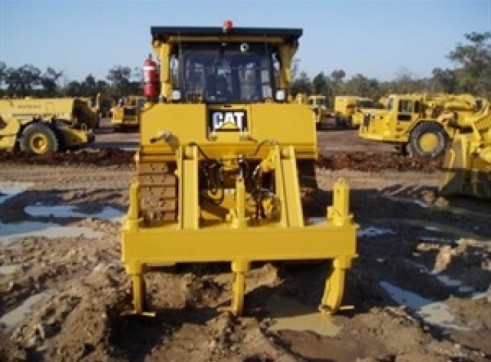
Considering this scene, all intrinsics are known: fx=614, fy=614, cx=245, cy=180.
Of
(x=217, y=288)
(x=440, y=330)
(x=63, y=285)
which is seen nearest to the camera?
(x=440, y=330)

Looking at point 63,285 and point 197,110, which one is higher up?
point 197,110

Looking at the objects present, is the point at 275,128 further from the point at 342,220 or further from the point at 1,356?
the point at 1,356

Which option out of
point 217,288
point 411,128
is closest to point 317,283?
point 217,288

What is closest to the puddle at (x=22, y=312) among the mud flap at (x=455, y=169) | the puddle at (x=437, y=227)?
the puddle at (x=437, y=227)

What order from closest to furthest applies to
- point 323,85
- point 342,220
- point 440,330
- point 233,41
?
point 342,220 < point 440,330 < point 233,41 < point 323,85

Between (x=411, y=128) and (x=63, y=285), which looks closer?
(x=63, y=285)

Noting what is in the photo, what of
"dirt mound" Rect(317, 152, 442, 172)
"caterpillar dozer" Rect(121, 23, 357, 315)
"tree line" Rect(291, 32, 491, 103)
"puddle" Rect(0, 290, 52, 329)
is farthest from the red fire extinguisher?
"tree line" Rect(291, 32, 491, 103)

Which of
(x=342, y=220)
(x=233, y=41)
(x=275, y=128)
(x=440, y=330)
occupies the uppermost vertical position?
(x=233, y=41)

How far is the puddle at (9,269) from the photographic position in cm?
705

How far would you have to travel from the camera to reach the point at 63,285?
6520mm

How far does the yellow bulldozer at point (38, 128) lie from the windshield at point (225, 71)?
43.0 ft

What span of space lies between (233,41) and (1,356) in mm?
4153

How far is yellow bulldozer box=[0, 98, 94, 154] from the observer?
1914 cm

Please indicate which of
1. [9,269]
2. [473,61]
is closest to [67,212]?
[9,269]
